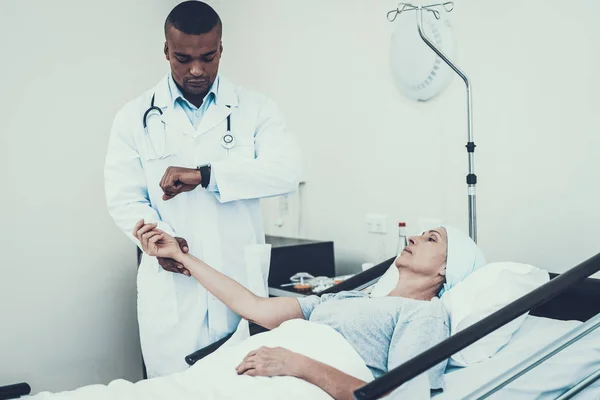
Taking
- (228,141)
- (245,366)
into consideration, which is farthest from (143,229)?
(245,366)

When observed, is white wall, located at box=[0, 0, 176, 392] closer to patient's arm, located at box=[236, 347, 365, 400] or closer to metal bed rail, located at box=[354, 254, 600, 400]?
patient's arm, located at box=[236, 347, 365, 400]

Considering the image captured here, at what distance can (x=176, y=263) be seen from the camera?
178 cm

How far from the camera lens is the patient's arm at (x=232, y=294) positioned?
1.74m

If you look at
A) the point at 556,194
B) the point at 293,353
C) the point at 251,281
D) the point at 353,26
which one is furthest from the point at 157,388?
the point at 353,26

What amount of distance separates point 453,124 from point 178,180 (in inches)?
40.4

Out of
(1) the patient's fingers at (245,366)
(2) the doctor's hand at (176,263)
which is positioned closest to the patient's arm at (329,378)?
(1) the patient's fingers at (245,366)

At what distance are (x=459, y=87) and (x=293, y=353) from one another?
3.85 ft

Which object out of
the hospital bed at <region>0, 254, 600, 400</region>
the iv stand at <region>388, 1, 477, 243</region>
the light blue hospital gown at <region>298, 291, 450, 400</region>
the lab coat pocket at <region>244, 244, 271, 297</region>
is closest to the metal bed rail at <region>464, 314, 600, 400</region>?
the hospital bed at <region>0, 254, 600, 400</region>

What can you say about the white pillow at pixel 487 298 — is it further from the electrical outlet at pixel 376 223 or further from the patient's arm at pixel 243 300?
the electrical outlet at pixel 376 223

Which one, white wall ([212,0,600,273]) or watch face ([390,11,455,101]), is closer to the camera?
white wall ([212,0,600,273])

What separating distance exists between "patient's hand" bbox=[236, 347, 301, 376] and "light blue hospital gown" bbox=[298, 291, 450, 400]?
18 centimetres

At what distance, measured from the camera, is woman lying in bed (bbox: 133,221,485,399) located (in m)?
1.42

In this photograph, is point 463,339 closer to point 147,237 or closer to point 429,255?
point 429,255

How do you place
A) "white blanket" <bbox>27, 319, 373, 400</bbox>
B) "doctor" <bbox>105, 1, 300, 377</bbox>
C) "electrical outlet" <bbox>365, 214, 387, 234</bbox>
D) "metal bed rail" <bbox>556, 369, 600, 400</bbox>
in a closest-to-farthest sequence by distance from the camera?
"metal bed rail" <bbox>556, 369, 600, 400</bbox>
"white blanket" <bbox>27, 319, 373, 400</bbox>
"doctor" <bbox>105, 1, 300, 377</bbox>
"electrical outlet" <bbox>365, 214, 387, 234</bbox>
